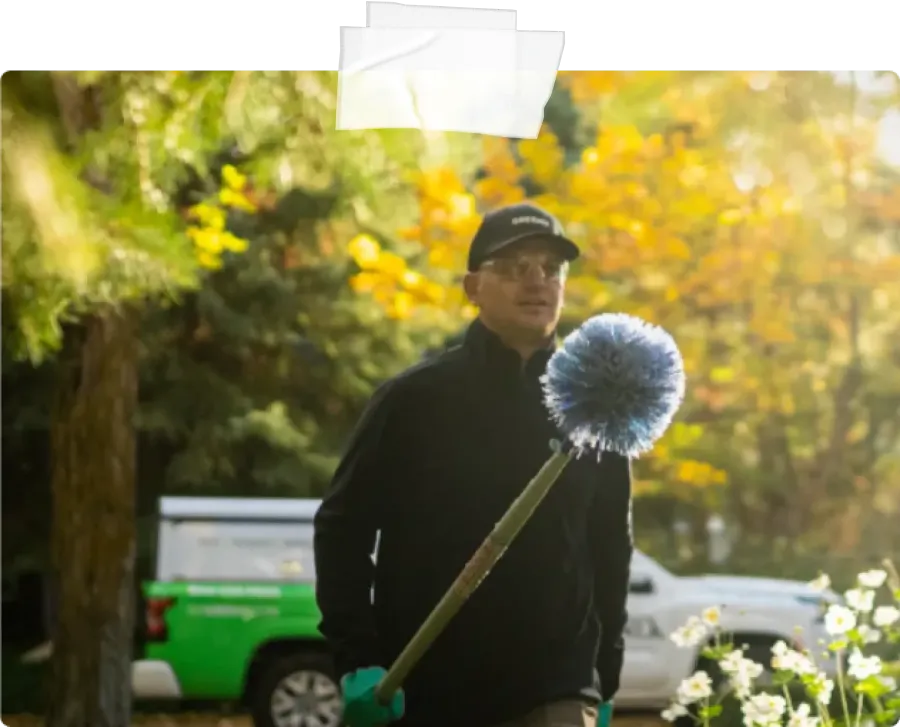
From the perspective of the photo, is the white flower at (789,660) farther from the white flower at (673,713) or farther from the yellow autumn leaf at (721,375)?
the yellow autumn leaf at (721,375)

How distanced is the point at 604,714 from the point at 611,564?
Result: 33cm

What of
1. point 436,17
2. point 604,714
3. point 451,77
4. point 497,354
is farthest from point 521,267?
point 604,714

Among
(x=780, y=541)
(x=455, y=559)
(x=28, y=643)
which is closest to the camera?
(x=455, y=559)

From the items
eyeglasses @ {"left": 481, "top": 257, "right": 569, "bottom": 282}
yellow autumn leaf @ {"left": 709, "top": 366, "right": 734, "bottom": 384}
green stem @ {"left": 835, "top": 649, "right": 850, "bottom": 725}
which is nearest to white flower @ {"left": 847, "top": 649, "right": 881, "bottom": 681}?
green stem @ {"left": 835, "top": 649, "right": 850, "bottom": 725}

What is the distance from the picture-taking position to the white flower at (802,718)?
94.0 inches

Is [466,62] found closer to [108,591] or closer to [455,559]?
[455,559]

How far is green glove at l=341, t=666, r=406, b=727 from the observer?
225 cm

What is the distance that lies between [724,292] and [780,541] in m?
0.60

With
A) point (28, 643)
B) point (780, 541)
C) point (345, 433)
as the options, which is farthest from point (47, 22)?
point (780, 541)

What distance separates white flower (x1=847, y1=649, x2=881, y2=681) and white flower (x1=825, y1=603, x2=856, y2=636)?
0.19 ft

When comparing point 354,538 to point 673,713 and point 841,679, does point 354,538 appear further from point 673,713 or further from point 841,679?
point 841,679

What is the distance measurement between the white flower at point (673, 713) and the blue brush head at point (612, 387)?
0.61 metres

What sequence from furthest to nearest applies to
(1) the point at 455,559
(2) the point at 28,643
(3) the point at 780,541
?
(2) the point at 28,643
(3) the point at 780,541
(1) the point at 455,559

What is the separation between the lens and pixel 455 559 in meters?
2.25
